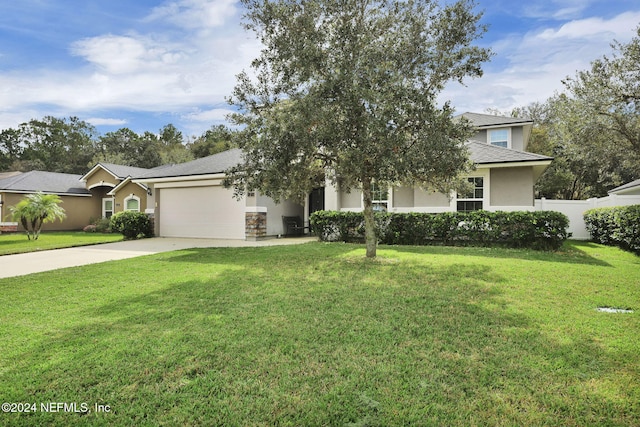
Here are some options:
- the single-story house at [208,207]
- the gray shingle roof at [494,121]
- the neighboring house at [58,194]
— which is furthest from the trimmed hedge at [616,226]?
the neighboring house at [58,194]

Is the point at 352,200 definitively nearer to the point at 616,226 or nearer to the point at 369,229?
the point at 369,229

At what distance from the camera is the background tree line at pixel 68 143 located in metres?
43.9

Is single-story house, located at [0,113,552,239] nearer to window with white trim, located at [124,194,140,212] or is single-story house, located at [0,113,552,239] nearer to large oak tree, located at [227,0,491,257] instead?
window with white trim, located at [124,194,140,212]

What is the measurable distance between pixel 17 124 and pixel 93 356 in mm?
62383

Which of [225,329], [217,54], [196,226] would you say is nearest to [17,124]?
[196,226]

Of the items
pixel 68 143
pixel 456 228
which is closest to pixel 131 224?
pixel 456 228

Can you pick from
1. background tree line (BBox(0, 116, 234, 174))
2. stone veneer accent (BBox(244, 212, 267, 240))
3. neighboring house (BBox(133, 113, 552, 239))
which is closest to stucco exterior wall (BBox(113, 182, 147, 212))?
neighboring house (BBox(133, 113, 552, 239))

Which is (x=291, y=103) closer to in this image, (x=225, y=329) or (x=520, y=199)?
(x=225, y=329)

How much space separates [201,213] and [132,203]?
6.73 m

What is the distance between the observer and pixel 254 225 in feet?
47.2

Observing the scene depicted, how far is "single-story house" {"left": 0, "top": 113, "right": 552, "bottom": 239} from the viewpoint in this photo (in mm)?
12562

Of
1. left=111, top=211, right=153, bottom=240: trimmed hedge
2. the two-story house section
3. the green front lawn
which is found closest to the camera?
the green front lawn

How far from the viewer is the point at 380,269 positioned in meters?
7.16

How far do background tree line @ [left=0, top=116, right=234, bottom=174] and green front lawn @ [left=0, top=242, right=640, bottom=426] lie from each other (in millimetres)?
41721
